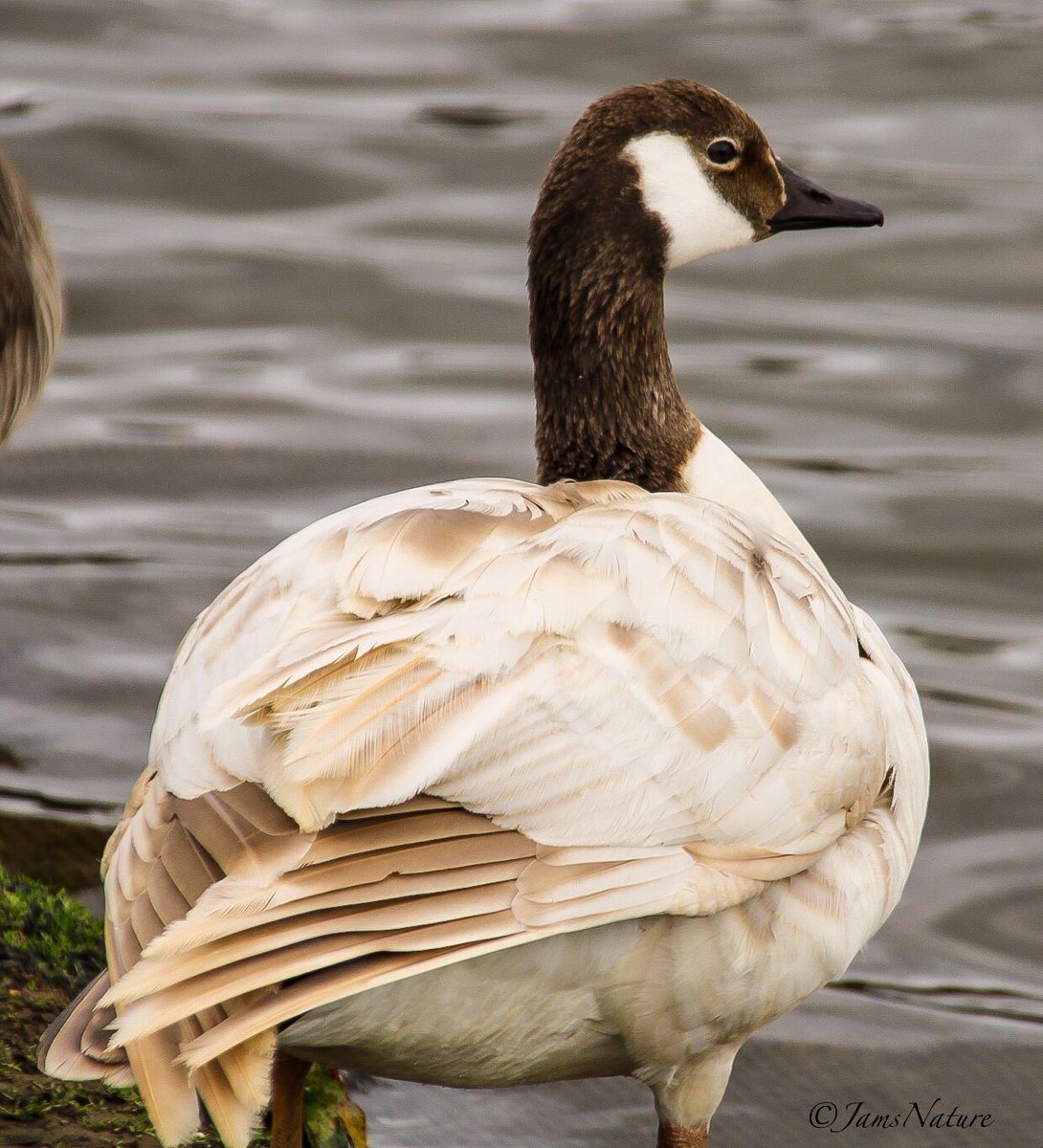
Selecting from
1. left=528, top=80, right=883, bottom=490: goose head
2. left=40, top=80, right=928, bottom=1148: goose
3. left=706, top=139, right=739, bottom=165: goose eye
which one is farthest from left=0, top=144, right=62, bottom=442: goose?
left=706, top=139, right=739, bottom=165: goose eye

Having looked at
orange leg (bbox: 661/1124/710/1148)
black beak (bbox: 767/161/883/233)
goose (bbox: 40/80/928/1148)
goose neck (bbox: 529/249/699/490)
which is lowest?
orange leg (bbox: 661/1124/710/1148)

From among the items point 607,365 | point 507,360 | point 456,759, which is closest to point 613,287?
point 607,365

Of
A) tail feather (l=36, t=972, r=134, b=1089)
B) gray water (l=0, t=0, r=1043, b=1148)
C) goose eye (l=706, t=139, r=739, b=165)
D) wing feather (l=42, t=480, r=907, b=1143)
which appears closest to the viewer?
wing feather (l=42, t=480, r=907, b=1143)

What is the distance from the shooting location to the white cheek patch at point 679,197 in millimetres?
4906

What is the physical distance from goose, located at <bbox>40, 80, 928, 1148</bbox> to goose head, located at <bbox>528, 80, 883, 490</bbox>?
2.61 feet

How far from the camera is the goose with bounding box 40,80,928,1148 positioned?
2.95 meters

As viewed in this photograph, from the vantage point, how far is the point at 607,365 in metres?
4.88

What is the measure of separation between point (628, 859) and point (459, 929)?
0.38 metres

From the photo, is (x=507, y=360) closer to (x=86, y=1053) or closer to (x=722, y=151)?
(x=722, y=151)

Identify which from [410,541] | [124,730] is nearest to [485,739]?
[410,541]

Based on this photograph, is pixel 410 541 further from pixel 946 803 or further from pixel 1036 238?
pixel 1036 238

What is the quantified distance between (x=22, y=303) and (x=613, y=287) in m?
1.85

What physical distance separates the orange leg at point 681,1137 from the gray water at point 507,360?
0.94 meters

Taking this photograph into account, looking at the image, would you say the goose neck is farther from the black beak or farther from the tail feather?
the tail feather
